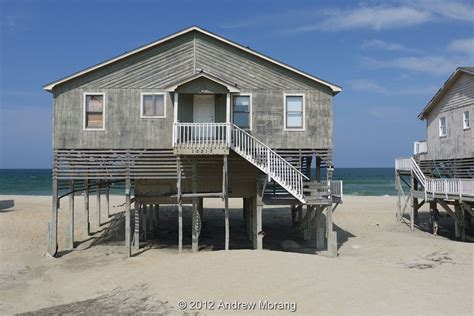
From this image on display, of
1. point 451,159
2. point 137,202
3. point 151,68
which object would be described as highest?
point 151,68

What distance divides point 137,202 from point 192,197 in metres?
2.91

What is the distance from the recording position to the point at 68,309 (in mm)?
13367

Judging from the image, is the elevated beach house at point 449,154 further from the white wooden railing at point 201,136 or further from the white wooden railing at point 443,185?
the white wooden railing at point 201,136

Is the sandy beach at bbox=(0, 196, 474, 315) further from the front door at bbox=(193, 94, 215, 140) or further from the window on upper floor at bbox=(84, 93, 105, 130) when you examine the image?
the front door at bbox=(193, 94, 215, 140)

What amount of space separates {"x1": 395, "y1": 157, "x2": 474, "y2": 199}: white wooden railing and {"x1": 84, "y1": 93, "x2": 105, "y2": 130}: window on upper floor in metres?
17.0

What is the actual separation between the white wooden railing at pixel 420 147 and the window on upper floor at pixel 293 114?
13271mm

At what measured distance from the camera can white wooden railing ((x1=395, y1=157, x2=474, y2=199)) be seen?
2348cm

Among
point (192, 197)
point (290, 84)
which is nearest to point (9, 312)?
point (192, 197)

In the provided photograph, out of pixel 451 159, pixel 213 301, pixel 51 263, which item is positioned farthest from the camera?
pixel 451 159

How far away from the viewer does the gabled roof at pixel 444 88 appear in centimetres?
2574

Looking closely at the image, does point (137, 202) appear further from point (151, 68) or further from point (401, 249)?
point (401, 249)

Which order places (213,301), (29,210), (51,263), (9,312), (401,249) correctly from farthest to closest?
(29,210) < (401,249) < (51,263) < (9,312) < (213,301)

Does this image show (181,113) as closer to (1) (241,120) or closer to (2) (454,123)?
(1) (241,120)

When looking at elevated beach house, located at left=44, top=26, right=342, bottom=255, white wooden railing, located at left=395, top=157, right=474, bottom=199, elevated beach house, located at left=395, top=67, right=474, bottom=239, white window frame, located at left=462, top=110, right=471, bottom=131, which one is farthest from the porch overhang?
white window frame, located at left=462, top=110, right=471, bottom=131
